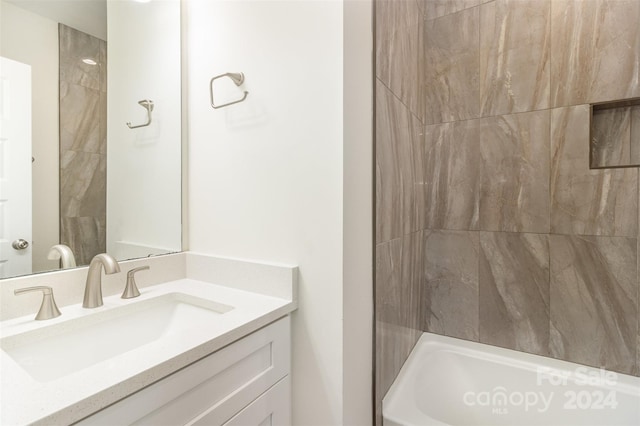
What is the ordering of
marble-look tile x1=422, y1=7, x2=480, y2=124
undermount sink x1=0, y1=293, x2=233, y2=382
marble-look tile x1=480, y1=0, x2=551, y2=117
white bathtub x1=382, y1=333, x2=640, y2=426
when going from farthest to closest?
marble-look tile x1=422, y1=7, x2=480, y2=124
marble-look tile x1=480, y1=0, x2=551, y2=117
white bathtub x1=382, y1=333, x2=640, y2=426
undermount sink x1=0, y1=293, x2=233, y2=382

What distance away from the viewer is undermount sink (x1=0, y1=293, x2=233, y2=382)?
777 millimetres

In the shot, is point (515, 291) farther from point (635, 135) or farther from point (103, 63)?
point (103, 63)

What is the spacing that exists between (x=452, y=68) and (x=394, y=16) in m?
0.62

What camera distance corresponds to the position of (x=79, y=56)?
1.03 m

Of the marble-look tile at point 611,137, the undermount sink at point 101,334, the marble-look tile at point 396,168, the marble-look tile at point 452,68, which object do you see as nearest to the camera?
the undermount sink at point 101,334

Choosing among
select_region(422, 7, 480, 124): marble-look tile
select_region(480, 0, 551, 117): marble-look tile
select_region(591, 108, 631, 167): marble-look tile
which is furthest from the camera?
select_region(422, 7, 480, 124): marble-look tile

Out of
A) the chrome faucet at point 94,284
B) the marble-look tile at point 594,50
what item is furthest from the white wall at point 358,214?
the marble-look tile at point 594,50

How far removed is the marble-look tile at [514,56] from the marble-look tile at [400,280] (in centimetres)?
84

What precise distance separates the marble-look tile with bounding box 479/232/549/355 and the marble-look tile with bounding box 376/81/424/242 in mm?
435

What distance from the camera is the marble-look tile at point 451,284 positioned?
5.69 ft

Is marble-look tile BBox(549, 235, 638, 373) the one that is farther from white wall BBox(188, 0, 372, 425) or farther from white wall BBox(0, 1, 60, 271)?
white wall BBox(0, 1, 60, 271)

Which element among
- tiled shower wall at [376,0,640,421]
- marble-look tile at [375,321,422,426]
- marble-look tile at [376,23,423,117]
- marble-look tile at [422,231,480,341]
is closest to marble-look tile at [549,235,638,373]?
tiled shower wall at [376,0,640,421]

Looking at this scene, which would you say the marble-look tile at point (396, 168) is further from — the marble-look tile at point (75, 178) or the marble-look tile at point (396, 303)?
the marble-look tile at point (75, 178)

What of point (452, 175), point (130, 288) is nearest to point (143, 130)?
point (130, 288)
